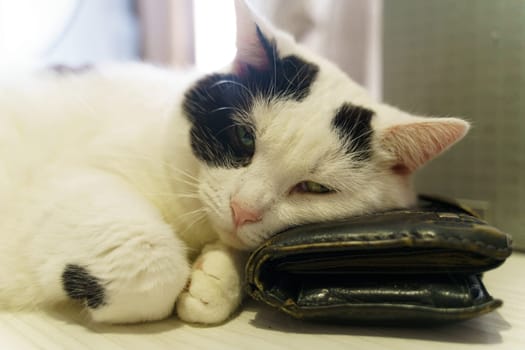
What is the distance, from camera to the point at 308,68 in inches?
40.5

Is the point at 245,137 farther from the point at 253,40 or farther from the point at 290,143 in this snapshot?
the point at 253,40

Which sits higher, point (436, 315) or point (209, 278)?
point (436, 315)

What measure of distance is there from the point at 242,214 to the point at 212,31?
186cm

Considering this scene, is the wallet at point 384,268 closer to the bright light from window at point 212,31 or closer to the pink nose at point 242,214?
the pink nose at point 242,214

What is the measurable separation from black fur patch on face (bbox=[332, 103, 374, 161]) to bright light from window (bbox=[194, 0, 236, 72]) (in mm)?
1429

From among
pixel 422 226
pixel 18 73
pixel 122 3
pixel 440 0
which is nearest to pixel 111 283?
pixel 422 226

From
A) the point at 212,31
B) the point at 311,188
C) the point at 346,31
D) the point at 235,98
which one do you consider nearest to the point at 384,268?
the point at 311,188

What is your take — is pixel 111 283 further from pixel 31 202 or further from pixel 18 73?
pixel 18 73

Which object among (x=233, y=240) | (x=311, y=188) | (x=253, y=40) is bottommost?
(x=233, y=240)

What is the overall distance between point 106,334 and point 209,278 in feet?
0.70

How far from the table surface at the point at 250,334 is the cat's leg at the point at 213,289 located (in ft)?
0.08

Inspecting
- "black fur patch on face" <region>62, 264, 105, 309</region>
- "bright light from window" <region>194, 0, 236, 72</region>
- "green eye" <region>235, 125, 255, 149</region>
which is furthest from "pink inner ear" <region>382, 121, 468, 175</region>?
"bright light from window" <region>194, 0, 236, 72</region>

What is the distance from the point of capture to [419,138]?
93cm

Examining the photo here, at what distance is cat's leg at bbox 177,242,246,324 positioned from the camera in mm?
870
